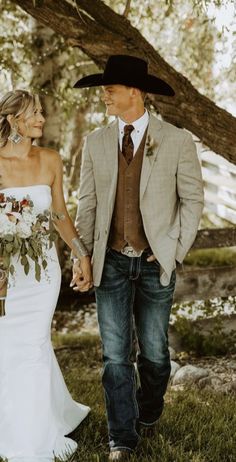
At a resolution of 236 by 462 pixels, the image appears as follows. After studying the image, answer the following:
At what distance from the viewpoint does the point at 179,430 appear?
4.87 m

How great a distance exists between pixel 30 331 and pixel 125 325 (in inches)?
22.7

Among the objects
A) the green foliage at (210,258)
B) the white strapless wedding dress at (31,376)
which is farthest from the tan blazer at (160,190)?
the green foliage at (210,258)

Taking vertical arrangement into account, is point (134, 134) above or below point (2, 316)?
above

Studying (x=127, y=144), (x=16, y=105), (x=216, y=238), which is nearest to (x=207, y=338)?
(x=216, y=238)

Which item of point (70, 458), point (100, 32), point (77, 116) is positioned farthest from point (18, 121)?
point (77, 116)

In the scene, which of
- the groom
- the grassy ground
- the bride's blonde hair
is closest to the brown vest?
the groom

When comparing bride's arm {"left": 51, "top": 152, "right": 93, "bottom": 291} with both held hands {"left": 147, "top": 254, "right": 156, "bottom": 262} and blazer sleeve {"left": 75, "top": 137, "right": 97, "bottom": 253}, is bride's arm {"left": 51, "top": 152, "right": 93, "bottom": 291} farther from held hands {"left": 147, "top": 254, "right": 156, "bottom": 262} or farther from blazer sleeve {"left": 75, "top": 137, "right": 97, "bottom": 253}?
held hands {"left": 147, "top": 254, "right": 156, "bottom": 262}

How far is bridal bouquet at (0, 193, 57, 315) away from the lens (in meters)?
4.48

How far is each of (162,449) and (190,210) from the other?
135 centimetres

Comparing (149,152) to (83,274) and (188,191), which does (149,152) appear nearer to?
(188,191)

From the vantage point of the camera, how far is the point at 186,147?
450 cm

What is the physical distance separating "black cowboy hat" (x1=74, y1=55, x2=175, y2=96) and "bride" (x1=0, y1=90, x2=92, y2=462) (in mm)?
572

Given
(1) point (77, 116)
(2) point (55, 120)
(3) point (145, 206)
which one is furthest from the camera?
(1) point (77, 116)

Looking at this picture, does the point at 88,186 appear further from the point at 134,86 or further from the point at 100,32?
the point at 100,32
